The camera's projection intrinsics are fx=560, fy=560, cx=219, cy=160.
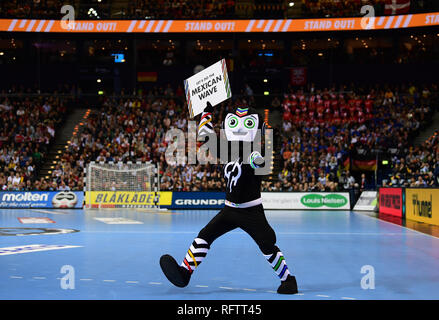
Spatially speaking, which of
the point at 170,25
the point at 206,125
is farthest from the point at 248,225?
the point at 170,25

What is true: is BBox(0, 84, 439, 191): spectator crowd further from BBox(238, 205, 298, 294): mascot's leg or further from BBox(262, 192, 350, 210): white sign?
BBox(238, 205, 298, 294): mascot's leg

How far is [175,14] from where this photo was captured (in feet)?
121

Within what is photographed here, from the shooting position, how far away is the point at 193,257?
7.69 metres

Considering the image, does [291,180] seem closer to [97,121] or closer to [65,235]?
[97,121]

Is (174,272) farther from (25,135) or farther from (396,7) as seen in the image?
(396,7)

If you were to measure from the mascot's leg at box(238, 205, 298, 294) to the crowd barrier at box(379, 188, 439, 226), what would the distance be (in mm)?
12236

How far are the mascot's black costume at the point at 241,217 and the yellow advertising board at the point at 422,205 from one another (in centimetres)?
1226

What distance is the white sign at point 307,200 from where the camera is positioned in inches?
1087

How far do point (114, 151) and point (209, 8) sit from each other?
41.1ft

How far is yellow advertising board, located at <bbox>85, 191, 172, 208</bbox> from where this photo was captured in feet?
90.7

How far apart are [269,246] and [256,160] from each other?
1168mm

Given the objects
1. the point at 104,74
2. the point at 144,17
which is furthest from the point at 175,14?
the point at 104,74
